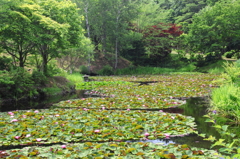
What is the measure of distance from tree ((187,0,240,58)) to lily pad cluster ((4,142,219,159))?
770 inches

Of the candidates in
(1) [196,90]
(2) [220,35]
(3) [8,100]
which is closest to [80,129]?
(3) [8,100]

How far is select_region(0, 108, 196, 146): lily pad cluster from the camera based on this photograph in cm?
404

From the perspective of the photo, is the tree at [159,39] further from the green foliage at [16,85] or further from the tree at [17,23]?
the green foliage at [16,85]

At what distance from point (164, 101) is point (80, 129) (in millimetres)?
4007

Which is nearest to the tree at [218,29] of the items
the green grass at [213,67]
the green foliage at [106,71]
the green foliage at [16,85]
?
the green grass at [213,67]

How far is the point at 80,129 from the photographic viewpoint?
432cm

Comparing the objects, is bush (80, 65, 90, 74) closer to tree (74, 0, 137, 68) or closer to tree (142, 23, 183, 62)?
tree (74, 0, 137, 68)

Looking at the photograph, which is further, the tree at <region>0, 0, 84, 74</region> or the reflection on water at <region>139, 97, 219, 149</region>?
the tree at <region>0, 0, 84, 74</region>

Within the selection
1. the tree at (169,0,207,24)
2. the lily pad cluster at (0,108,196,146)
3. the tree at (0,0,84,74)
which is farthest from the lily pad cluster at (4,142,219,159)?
the tree at (169,0,207,24)

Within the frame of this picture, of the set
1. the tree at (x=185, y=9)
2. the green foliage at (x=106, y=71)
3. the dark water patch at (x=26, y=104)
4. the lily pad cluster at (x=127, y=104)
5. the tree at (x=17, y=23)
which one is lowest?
the dark water patch at (x=26, y=104)

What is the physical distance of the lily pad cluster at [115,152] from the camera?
3.17 metres

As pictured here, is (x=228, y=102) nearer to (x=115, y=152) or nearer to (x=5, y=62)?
(x=115, y=152)

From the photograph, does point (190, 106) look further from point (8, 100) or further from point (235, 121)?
point (8, 100)

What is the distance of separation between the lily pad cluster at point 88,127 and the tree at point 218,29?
18.2 m
